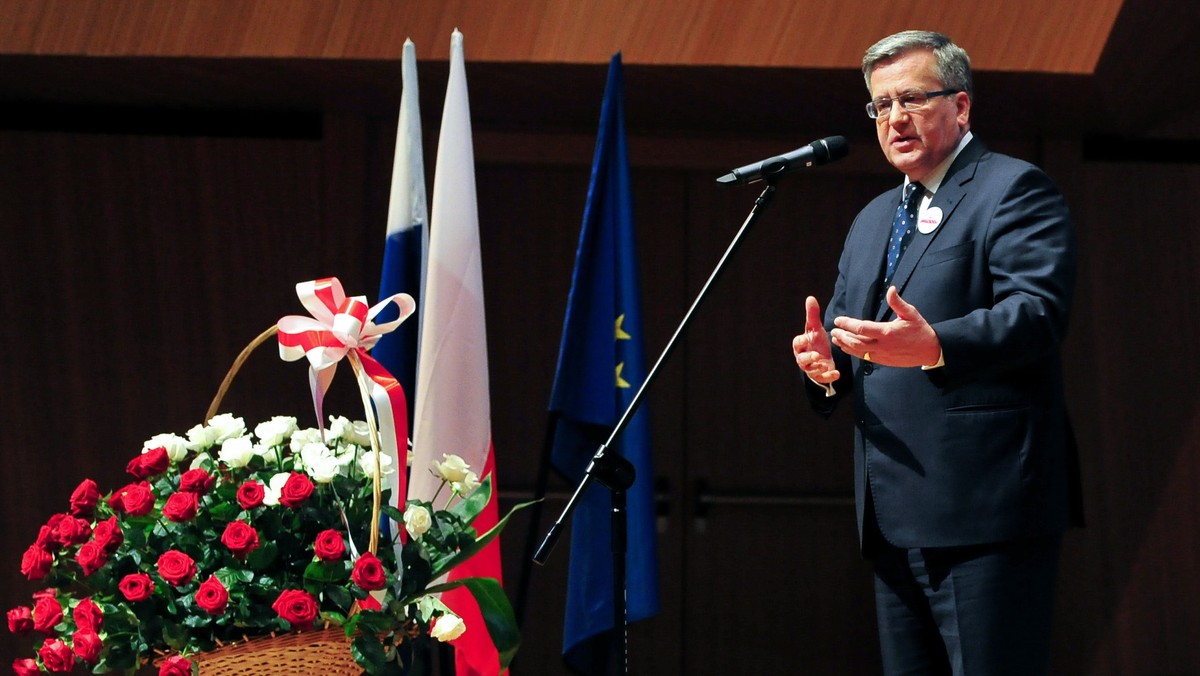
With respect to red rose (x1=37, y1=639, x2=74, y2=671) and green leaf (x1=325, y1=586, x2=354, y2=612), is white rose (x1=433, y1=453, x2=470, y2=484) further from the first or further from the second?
red rose (x1=37, y1=639, x2=74, y2=671)

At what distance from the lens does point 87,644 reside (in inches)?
65.9

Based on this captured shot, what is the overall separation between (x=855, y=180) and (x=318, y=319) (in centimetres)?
274

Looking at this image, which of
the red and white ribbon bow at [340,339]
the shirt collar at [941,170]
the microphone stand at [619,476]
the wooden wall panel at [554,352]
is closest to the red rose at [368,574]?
the red and white ribbon bow at [340,339]

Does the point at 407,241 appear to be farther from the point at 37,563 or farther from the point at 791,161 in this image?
the point at 37,563

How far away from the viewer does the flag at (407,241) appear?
3.07 metres

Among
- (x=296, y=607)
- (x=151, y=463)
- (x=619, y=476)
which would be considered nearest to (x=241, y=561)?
(x=296, y=607)

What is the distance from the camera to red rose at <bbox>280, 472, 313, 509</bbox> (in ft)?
5.74

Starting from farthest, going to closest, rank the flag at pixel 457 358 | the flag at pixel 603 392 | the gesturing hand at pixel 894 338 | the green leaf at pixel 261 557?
the flag at pixel 603 392 → the flag at pixel 457 358 → the gesturing hand at pixel 894 338 → the green leaf at pixel 261 557

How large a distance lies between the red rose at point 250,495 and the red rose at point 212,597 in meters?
0.13

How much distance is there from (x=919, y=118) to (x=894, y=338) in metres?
0.50

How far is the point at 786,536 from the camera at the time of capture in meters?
4.31

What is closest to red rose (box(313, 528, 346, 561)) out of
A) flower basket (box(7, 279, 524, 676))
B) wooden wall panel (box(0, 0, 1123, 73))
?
flower basket (box(7, 279, 524, 676))

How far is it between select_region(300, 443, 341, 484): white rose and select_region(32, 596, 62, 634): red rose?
40cm

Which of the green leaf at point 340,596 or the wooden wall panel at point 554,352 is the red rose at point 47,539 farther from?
the wooden wall panel at point 554,352
